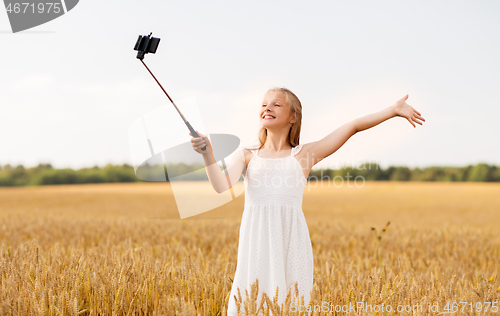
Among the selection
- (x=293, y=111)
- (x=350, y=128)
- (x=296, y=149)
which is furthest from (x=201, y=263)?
(x=350, y=128)

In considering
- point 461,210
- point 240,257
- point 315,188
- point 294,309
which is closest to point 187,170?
point 240,257

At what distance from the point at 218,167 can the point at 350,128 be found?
942 mm

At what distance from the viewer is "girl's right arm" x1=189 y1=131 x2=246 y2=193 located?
223cm

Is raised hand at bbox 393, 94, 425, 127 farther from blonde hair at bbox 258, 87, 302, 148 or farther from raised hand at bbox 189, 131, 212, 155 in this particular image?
raised hand at bbox 189, 131, 212, 155

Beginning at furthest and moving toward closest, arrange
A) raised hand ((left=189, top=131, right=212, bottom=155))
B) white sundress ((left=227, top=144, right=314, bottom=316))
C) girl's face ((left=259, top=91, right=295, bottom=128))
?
girl's face ((left=259, top=91, right=295, bottom=128))
white sundress ((left=227, top=144, right=314, bottom=316))
raised hand ((left=189, top=131, right=212, bottom=155))

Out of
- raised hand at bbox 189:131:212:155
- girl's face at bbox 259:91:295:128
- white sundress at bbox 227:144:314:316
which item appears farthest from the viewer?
girl's face at bbox 259:91:295:128

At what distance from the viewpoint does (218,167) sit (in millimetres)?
2416

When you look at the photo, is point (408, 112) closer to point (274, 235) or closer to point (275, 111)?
point (275, 111)

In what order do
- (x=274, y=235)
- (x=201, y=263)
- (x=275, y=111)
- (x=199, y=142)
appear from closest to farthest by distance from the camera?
1. (x=199, y=142)
2. (x=274, y=235)
3. (x=275, y=111)
4. (x=201, y=263)

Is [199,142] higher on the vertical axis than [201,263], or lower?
higher

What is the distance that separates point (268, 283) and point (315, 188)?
20.9 m

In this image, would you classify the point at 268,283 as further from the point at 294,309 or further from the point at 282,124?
the point at 282,124

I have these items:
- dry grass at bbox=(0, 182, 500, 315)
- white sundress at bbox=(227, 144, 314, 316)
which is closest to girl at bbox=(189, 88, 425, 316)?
white sundress at bbox=(227, 144, 314, 316)

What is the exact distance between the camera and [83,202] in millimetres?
18281
